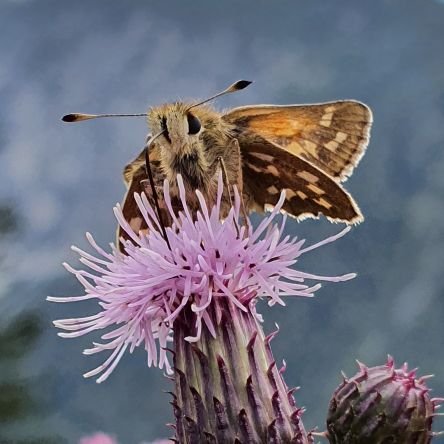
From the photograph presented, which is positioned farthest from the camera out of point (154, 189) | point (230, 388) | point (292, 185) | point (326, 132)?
point (326, 132)

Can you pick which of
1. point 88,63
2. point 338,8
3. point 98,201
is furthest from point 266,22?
point 98,201

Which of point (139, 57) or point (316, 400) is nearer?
point (316, 400)

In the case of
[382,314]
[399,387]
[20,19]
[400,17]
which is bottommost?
[399,387]

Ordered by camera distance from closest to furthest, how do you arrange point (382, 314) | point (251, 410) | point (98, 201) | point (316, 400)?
point (251, 410), point (316, 400), point (382, 314), point (98, 201)

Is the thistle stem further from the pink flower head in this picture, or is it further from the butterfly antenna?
the butterfly antenna

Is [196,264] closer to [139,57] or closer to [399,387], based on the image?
[399,387]

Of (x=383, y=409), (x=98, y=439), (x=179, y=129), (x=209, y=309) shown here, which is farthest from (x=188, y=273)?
(x=98, y=439)

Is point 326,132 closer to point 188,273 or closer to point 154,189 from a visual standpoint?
point 154,189

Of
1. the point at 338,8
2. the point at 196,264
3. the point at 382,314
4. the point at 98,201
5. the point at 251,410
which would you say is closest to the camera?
the point at 251,410
